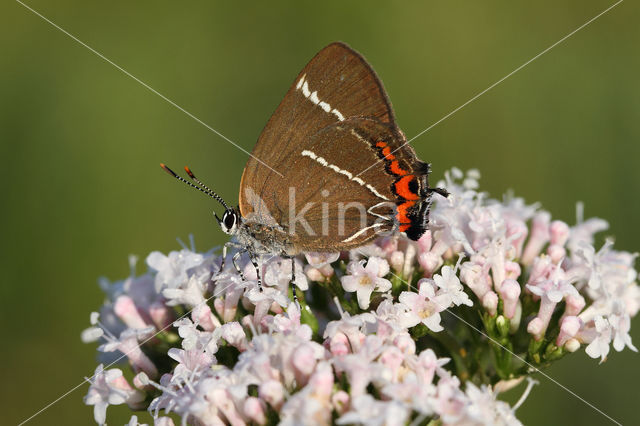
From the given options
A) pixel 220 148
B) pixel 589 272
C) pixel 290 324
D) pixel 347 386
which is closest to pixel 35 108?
pixel 220 148

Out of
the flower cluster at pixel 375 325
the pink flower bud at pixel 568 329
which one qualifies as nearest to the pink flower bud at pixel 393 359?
the flower cluster at pixel 375 325

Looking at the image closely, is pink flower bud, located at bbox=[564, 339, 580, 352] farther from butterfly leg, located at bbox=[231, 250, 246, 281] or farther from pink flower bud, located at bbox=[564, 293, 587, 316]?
butterfly leg, located at bbox=[231, 250, 246, 281]

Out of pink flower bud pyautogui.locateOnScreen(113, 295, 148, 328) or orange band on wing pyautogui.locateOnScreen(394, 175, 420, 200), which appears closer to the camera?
orange band on wing pyautogui.locateOnScreen(394, 175, 420, 200)

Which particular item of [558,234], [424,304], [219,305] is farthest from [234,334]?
[558,234]

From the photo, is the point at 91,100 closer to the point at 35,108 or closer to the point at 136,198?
the point at 35,108

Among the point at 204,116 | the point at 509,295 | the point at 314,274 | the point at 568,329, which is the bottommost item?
the point at 568,329

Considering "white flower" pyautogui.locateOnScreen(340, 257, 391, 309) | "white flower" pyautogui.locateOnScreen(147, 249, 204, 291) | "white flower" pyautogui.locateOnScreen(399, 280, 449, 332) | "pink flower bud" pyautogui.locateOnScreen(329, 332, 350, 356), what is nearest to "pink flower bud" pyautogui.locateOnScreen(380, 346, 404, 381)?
"pink flower bud" pyautogui.locateOnScreen(329, 332, 350, 356)

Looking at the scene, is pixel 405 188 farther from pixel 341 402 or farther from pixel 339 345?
pixel 341 402
